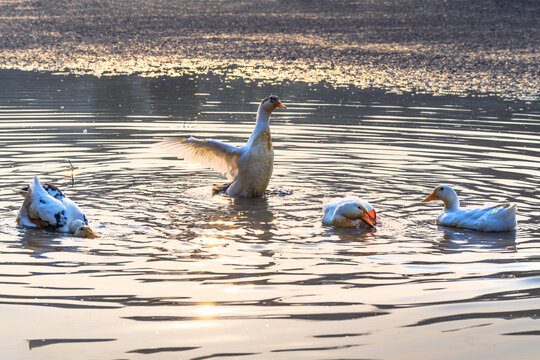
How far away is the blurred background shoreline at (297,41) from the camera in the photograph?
75.9 ft

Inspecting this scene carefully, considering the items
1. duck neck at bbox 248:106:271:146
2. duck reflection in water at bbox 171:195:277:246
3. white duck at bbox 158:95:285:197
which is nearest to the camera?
duck reflection in water at bbox 171:195:277:246

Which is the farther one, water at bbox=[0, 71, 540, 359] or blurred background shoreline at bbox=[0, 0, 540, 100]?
blurred background shoreline at bbox=[0, 0, 540, 100]

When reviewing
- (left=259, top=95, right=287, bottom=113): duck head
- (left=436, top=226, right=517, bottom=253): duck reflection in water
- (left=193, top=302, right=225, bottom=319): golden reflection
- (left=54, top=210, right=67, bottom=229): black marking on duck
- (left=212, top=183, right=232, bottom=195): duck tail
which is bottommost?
(left=436, top=226, right=517, bottom=253): duck reflection in water

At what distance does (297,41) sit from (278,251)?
21204 mm

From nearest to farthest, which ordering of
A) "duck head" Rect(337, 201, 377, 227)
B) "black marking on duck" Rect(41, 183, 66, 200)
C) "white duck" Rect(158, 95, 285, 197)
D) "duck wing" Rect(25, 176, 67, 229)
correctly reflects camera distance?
1. "duck wing" Rect(25, 176, 67, 229)
2. "duck head" Rect(337, 201, 377, 227)
3. "black marking on duck" Rect(41, 183, 66, 200)
4. "white duck" Rect(158, 95, 285, 197)

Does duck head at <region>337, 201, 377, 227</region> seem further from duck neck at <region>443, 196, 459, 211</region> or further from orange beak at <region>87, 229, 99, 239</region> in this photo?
orange beak at <region>87, 229, 99, 239</region>

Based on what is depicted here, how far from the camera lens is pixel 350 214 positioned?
882cm

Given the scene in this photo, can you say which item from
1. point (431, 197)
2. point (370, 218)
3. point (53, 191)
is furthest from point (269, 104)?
point (53, 191)

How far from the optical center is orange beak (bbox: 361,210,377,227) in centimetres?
888

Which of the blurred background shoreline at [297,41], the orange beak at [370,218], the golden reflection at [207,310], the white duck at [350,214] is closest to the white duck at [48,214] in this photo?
the white duck at [350,214]

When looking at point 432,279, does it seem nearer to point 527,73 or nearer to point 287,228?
point 287,228

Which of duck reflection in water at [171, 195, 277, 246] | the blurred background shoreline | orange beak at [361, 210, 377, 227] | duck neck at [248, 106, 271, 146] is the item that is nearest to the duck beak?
duck reflection in water at [171, 195, 277, 246]

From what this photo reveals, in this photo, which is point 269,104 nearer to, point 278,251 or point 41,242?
point 278,251

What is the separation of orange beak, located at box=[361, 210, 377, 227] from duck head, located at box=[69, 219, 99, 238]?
2.74m
